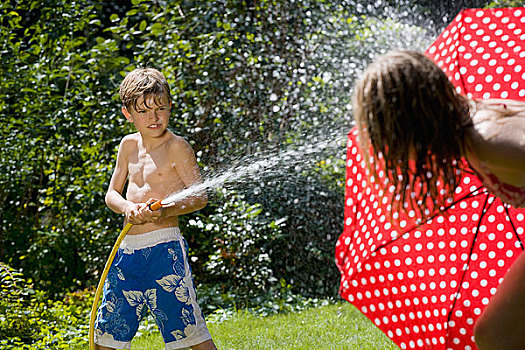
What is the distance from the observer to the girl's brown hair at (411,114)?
187cm

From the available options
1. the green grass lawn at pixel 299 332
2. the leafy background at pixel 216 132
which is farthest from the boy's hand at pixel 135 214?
the leafy background at pixel 216 132

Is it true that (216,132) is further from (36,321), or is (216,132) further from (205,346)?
(205,346)

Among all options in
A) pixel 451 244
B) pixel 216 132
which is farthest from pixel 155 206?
pixel 216 132

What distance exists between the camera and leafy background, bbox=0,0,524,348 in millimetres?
5020

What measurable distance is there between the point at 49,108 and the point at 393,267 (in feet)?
11.9

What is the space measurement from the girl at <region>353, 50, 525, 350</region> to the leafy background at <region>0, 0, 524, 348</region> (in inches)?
115

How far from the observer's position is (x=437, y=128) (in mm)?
1862

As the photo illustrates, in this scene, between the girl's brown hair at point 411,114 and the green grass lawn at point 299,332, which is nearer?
the girl's brown hair at point 411,114

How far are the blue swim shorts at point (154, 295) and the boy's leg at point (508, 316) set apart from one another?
49.1 inches

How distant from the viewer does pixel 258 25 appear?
5270mm

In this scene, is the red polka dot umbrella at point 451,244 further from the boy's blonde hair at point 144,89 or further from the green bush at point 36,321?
the green bush at point 36,321

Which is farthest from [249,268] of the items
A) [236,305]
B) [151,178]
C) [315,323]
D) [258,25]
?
[151,178]

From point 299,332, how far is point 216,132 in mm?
1671

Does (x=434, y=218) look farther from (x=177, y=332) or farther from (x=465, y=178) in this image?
(x=177, y=332)
